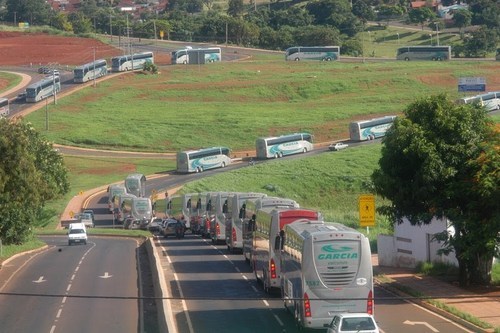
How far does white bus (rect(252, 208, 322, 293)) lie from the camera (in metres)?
35.9

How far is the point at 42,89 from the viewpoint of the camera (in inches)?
5733

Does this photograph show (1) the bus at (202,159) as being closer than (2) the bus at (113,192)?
No

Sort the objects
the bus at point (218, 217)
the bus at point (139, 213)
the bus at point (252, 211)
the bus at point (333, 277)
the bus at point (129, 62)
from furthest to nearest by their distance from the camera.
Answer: the bus at point (129, 62), the bus at point (139, 213), the bus at point (218, 217), the bus at point (252, 211), the bus at point (333, 277)

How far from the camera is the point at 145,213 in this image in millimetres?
84938

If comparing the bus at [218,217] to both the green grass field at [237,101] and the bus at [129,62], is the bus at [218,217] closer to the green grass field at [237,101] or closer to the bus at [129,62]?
the green grass field at [237,101]

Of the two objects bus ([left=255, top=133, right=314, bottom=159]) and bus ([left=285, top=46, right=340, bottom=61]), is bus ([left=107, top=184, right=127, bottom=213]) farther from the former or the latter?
bus ([left=285, top=46, right=340, bottom=61])

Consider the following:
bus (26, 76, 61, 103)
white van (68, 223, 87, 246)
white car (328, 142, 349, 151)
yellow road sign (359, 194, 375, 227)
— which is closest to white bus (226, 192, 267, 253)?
yellow road sign (359, 194, 375, 227)

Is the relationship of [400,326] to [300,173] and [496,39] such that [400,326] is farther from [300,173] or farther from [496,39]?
[496,39]

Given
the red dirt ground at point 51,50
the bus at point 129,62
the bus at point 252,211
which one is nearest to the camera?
the bus at point 252,211

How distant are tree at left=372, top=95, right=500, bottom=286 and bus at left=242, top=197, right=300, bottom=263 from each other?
4.41 meters

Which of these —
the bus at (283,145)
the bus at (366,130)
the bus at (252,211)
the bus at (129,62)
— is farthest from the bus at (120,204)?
the bus at (129,62)

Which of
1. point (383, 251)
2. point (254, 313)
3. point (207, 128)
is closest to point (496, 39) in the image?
point (207, 128)

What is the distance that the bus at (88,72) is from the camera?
158 m

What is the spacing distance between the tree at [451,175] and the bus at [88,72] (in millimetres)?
121688
